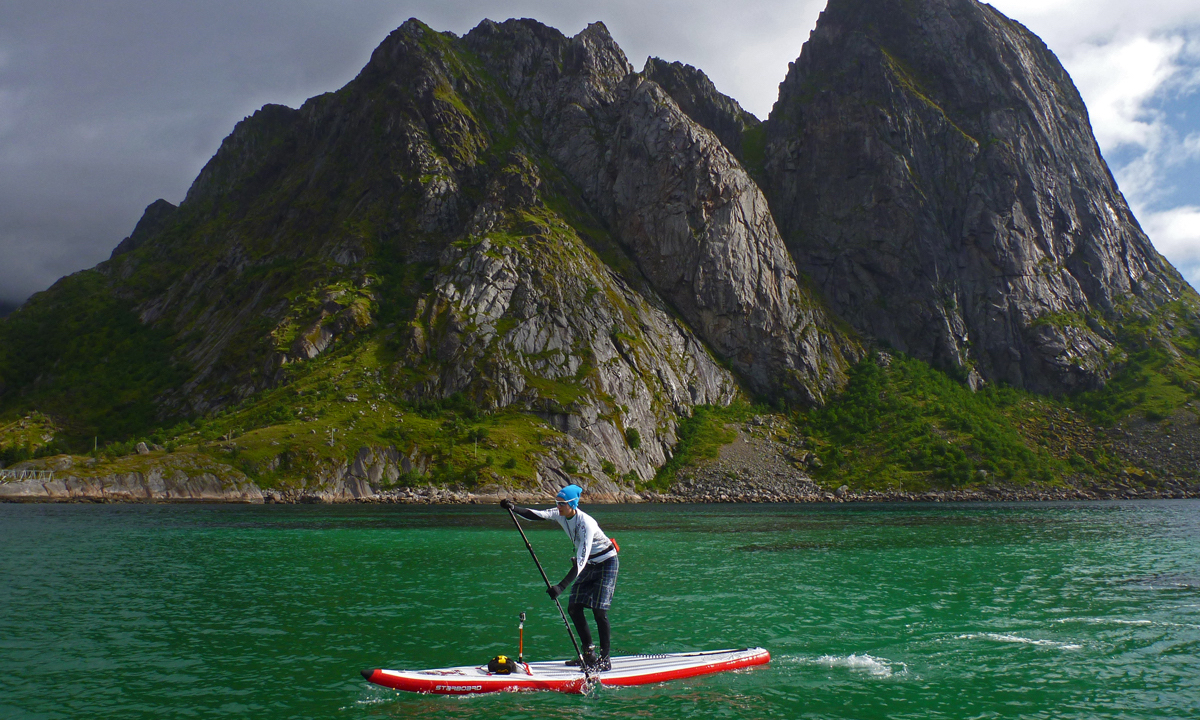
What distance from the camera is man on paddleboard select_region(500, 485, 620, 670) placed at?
16219 millimetres

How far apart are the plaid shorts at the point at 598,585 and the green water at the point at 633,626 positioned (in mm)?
1966

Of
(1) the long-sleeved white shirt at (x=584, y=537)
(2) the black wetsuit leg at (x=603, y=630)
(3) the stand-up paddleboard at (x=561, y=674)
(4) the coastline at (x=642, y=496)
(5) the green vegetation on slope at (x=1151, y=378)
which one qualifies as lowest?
(4) the coastline at (x=642, y=496)

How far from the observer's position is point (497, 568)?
3744 cm

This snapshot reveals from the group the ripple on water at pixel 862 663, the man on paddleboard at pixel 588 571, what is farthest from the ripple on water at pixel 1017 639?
the man on paddleboard at pixel 588 571

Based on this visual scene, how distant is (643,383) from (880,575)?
128 m

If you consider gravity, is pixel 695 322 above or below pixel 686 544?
above

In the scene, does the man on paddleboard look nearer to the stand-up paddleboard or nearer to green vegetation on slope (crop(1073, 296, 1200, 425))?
the stand-up paddleboard

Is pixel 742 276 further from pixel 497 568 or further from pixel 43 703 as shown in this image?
pixel 43 703

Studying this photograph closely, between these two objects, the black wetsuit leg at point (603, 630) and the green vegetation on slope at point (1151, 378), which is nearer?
the black wetsuit leg at point (603, 630)

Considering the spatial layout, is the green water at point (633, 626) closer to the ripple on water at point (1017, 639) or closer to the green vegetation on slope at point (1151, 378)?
the ripple on water at point (1017, 639)

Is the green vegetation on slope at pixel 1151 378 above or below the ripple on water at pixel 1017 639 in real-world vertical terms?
above

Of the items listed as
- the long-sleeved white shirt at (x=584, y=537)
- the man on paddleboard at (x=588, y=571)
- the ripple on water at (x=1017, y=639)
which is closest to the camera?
the long-sleeved white shirt at (x=584, y=537)

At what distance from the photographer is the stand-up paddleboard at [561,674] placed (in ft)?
49.8

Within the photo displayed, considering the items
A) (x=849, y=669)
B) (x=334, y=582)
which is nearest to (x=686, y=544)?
(x=334, y=582)
